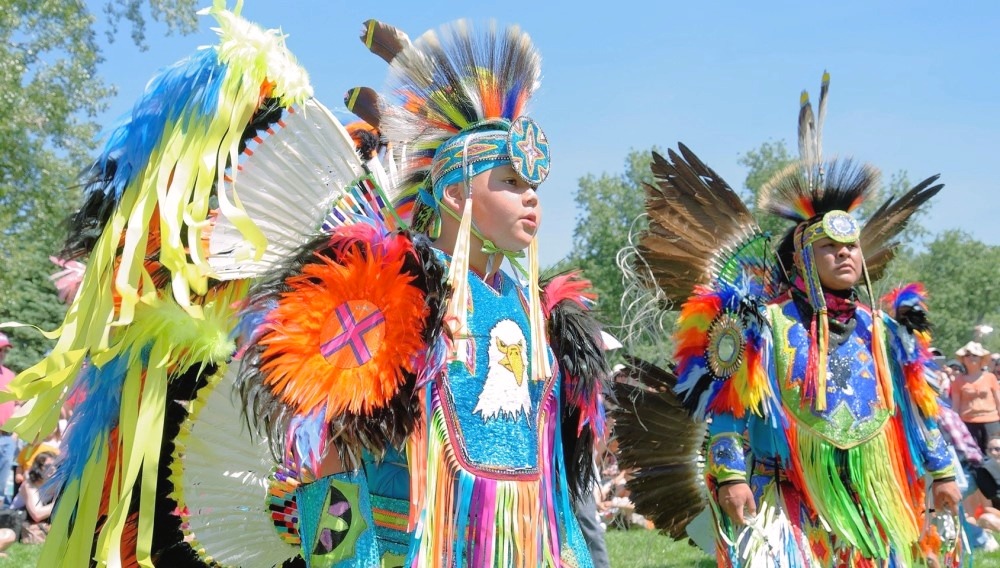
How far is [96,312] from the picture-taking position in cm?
252

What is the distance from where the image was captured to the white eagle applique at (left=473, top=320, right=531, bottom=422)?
2.57 m

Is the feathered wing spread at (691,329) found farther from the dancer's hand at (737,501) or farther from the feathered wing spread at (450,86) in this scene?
the feathered wing spread at (450,86)

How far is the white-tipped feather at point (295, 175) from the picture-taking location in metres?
2.84

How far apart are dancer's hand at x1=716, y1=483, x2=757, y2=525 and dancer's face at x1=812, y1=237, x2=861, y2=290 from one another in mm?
921

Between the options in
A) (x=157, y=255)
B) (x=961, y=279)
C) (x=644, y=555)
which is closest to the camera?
(x=157, y=255)

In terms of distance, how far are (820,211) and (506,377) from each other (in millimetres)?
2523

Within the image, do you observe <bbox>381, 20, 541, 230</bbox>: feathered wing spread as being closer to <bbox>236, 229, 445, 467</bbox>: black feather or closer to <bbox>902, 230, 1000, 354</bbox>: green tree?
<bbox>236, 229, 445, 467</bbox>: black feather

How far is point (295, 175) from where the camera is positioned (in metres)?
2.88

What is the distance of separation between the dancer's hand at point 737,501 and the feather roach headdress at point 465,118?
169cm

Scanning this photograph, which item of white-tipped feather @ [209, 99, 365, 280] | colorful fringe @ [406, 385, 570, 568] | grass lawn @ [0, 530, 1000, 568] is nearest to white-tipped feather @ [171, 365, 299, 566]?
white-tipped feather @ [209, 99, 365, 280]

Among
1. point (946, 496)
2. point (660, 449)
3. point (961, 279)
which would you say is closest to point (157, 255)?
point (660, 449)

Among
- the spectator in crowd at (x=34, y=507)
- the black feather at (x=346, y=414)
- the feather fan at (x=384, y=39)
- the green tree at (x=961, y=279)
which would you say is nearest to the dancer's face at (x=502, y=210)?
the black feather at (x=346, y=414)

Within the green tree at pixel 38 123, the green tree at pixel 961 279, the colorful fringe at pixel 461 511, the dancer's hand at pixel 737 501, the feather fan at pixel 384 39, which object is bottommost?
the colorful fringe at pixel 461 511

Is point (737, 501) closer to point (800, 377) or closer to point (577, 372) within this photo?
point (800, 377)
